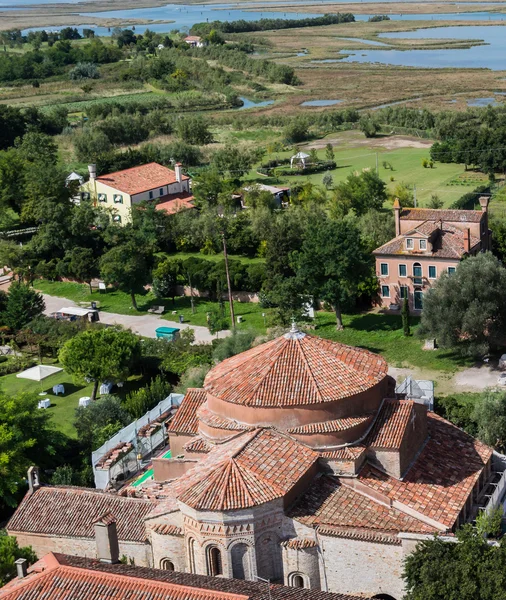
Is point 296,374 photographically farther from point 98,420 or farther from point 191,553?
point 98,420

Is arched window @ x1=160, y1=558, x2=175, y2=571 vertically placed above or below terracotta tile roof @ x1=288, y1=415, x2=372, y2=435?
below

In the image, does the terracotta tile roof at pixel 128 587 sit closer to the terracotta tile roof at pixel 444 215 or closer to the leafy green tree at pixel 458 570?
the leafy green tree at pixel 458 570

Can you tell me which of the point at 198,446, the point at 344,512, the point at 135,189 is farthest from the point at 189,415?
the point at 135,189

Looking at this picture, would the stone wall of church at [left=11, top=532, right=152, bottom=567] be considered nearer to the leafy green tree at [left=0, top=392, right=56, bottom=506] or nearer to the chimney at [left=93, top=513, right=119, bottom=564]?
the chimney at [left=93, top=513, right=119, bottom=564]

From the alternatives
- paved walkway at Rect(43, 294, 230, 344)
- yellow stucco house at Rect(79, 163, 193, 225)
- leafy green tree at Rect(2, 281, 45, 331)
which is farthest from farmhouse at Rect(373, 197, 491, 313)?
yellow stucco house at Rect(79, 163, 193, 225)

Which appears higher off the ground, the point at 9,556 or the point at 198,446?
the point at 198,446

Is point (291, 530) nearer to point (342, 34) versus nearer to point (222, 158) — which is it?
point (222, 158)
